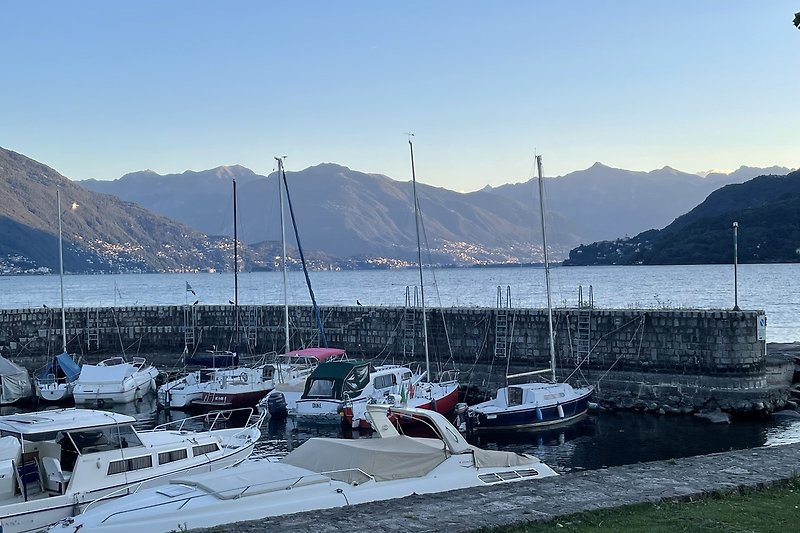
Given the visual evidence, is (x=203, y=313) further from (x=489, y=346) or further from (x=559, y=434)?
(x=559, y=434)

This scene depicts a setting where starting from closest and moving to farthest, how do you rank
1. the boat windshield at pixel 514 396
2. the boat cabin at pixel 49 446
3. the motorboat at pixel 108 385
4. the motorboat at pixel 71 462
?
the motorboat at pixel 71 462 < the boat cabin at pixel 49 446 < the boat windshield at pixel 514 396 < the motorboat at pixel 108 385

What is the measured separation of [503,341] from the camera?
40625 millimetres

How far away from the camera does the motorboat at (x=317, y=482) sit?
12.8 m

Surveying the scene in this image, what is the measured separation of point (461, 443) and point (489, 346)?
25897mm

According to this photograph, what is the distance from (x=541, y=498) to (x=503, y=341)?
28.9 m

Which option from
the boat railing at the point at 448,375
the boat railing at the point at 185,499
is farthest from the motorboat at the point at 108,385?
the boat railing at the point at 185,499

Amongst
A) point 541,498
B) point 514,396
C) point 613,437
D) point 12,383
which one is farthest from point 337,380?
point 541,498

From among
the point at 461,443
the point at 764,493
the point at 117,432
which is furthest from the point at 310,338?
the point at 764,493

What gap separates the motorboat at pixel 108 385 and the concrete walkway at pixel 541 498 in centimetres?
3009

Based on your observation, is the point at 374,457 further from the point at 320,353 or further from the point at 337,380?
the point at 320,353

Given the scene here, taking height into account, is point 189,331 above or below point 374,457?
above

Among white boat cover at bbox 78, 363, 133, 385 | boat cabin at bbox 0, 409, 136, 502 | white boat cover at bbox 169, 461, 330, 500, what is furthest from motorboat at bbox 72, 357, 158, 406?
white boat cover at bbox 169, 461, 330, 500

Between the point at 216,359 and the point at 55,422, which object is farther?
the point at 216,359

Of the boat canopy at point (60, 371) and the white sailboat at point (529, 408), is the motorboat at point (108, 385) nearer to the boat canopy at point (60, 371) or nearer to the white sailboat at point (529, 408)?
the boat canopy at point (60, 371)
